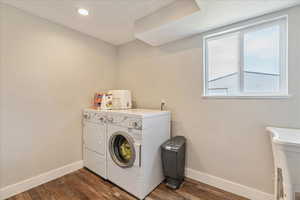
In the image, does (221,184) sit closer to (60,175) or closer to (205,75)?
(205,75)

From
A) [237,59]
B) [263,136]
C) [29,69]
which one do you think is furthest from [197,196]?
[29,69]

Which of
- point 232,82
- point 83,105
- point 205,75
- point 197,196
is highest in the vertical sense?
point 205,75

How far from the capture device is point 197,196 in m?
1.59

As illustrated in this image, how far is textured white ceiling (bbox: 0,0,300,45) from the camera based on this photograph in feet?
4.32

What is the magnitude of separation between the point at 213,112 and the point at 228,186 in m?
0.94

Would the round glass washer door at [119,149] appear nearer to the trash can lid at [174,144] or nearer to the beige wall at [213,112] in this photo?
the trash can lid at [174,144]

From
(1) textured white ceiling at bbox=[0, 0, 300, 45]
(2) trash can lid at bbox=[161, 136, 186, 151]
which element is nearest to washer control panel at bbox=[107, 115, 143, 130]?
(2) trash can lid at bbox=[161, 136, 186, 151]

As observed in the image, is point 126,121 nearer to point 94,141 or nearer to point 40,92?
point 94,141

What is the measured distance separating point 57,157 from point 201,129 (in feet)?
7.20

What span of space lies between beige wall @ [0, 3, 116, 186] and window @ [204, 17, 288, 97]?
6.74 feet

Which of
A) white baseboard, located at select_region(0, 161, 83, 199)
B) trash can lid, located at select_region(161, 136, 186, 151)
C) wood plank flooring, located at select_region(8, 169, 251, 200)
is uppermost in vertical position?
trash can lid, located at select_region(161, 136, 186, 151)

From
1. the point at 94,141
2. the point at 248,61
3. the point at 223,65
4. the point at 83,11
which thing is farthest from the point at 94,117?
the point at 248,61

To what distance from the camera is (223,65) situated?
180cm

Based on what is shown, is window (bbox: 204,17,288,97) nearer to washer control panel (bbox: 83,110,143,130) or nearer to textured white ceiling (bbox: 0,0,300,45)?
textured white ceiling (bbox: 0,0,300,45)
